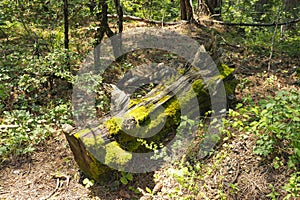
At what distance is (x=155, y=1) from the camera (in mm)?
9805

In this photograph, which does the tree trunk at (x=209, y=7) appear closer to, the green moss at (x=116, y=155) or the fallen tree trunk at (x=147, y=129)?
the fallen tree trunk at (x=147, y=129)

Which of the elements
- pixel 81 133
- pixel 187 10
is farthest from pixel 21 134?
pixel 187 10

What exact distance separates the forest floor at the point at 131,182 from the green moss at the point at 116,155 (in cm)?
37

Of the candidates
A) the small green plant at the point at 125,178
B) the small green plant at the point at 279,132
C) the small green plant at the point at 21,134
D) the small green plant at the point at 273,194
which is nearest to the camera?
the small green plant at the point at 273,194

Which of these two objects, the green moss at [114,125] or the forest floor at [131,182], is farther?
the green moss at [114,125]

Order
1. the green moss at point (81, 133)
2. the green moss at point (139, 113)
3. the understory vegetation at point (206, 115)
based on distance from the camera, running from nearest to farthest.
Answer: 1. the understory vegetation at point (206, 115)
2. the green moss at point (81, 133)
3. the green moss at point (139, 113)

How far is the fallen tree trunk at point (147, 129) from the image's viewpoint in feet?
12.5

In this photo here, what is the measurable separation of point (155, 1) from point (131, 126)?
7.00 metres

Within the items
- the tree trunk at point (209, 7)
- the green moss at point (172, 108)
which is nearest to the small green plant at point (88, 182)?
the green moss at point (172, 108)

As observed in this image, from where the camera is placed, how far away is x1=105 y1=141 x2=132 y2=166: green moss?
3.80m

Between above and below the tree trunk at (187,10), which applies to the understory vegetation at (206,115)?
below

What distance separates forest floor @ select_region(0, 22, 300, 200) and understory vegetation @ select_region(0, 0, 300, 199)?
0.5 inches

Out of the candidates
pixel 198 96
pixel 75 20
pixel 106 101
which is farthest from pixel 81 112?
pixel 75 20

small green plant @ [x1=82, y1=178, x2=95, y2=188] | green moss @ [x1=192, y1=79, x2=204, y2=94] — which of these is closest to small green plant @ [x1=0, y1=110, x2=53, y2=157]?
small green plant @ [x1=82, y1=178, x2=95, y2=188]
